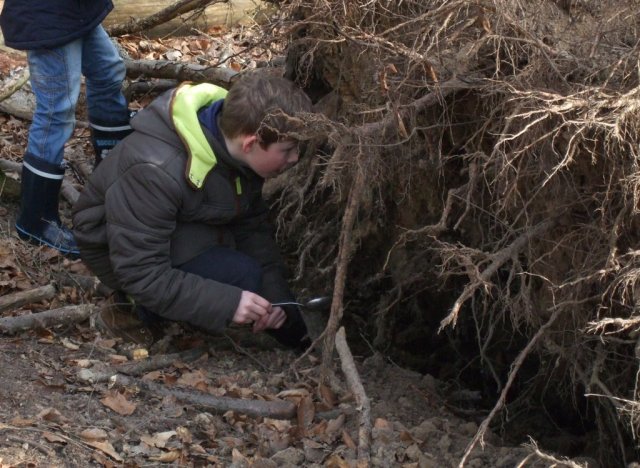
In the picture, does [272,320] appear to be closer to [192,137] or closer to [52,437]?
[192,137]

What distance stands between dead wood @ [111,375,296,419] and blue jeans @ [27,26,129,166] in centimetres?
169

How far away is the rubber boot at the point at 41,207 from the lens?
15.6 ft

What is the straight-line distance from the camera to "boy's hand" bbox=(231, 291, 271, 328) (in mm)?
3867

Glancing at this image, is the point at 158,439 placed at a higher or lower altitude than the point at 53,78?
lower

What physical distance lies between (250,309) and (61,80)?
5.55 feet

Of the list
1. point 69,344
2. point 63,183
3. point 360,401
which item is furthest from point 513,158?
point 63,183

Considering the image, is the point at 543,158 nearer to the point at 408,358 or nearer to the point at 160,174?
the point at 160,174

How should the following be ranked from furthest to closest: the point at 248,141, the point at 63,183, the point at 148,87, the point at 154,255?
the point at 148,87 → the point at 63,183 → the point at 154,255 → the point at 248,141

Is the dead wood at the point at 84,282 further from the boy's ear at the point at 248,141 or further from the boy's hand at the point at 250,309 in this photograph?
the boy's ear at the point at 248,141

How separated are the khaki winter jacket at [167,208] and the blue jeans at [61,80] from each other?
845 millimetres

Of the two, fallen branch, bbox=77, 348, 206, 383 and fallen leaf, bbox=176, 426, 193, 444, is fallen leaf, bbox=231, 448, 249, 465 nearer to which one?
fallen leaf, bbox=176, 426, 193, 444

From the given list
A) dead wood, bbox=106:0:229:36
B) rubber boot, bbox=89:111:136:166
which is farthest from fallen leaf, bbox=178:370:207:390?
dead wood, bbox=106:0:229:36

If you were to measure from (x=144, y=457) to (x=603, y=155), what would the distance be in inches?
75.9

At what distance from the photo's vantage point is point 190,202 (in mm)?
3770
